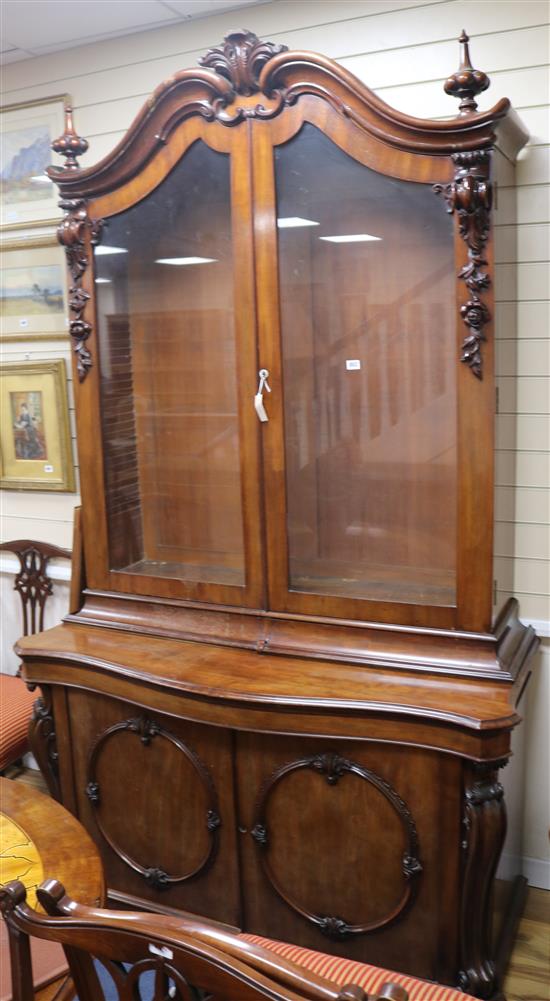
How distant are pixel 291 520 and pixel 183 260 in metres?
0.76

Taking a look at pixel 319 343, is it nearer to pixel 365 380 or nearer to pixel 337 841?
pixel 365 380

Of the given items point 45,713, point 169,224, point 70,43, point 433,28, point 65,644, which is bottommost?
point 45,713

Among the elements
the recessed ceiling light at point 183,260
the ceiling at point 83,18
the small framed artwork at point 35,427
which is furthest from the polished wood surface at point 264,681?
the ceiling at point 83,18

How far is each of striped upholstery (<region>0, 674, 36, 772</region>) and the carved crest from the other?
6.47ft

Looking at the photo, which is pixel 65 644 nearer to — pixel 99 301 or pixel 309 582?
pixel 309 582

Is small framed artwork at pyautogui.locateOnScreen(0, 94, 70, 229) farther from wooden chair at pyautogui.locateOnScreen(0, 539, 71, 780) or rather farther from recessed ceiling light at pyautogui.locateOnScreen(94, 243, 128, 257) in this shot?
wooden chair at pyautogui.locateOnScreen(0, 539, 71, 780)

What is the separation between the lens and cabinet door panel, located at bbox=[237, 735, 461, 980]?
1922 mm

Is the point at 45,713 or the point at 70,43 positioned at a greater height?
the point at 70,43

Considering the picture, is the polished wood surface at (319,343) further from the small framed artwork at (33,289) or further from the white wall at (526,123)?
the small framed artwork at (33,289)

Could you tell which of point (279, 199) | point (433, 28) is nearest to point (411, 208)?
point (279, 199)

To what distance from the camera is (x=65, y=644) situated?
7.81 ft

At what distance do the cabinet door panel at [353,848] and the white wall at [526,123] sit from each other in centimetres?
54

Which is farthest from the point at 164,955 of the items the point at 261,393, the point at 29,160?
the point at 29,160

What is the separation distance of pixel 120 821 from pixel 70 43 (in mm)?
2404
